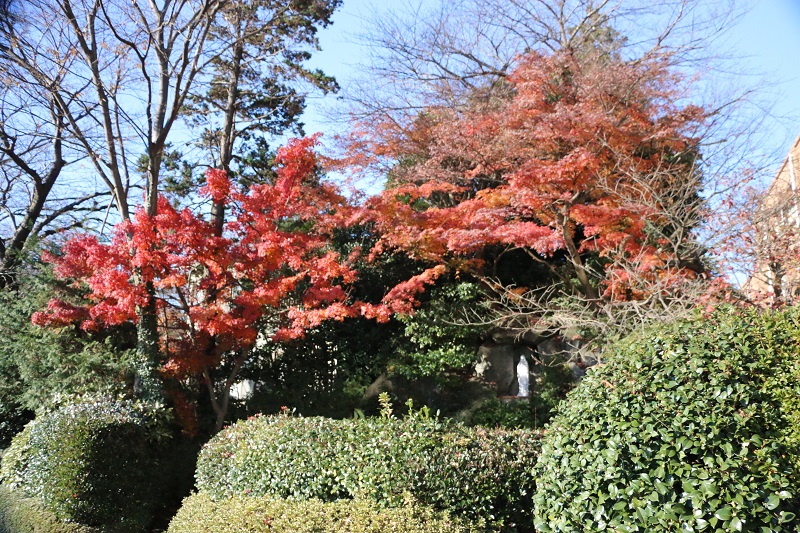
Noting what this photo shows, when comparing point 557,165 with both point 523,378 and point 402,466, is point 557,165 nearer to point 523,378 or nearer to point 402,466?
point 523,378

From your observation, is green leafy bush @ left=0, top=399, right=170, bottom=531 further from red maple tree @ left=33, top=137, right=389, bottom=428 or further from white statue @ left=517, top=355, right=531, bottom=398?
white statue @ left=517, top=355, right=531, bottom=398


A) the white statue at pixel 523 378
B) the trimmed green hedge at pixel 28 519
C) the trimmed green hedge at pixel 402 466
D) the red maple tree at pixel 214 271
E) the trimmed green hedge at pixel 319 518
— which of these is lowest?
the trimmed green hedge at pixel 28 519

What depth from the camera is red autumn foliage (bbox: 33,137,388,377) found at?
9.05m

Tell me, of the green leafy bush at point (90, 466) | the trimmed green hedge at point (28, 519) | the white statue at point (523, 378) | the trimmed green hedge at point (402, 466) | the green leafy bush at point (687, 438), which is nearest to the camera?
the green leafy bush at point (687, 438)

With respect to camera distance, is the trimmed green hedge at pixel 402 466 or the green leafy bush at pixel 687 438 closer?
the green leafy bush at pixel 687 438

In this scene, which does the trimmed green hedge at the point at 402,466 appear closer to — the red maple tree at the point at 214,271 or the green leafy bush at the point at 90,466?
the green leafy bush at the point at 90,466

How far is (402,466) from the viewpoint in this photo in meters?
5.47

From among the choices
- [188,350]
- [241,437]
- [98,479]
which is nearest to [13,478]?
[98,479]

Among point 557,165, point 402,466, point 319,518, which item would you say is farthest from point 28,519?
point 557,165

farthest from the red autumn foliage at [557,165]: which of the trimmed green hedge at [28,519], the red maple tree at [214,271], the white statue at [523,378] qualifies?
the trimmed green hedge at [28,519]

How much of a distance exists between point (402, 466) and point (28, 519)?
182 inches

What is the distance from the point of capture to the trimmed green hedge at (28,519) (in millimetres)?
7045

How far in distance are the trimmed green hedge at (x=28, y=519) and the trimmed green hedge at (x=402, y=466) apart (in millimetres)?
2236

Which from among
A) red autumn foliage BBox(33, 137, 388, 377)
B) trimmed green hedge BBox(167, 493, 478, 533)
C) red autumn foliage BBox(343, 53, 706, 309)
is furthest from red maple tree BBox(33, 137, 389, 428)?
trimmed green hedge BBox(167, 493, 478, 533)
